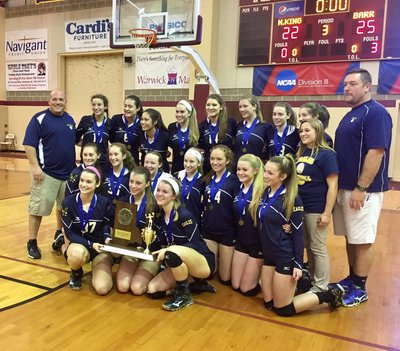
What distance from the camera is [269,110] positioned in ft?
26.9

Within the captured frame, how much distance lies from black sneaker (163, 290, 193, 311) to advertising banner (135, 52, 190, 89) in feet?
24.9

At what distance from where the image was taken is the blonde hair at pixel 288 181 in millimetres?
2865

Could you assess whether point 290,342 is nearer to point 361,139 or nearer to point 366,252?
point 366,252

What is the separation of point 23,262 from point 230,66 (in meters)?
7.01

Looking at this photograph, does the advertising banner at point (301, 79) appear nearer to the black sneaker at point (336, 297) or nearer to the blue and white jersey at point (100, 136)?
the blue and white jersey at point (100, 136)

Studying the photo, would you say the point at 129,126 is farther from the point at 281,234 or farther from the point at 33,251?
the point at 281,234

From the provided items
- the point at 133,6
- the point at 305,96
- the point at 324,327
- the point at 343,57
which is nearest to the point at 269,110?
the point at 305,96

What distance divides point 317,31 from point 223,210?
6177 mm

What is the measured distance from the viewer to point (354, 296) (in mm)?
3129

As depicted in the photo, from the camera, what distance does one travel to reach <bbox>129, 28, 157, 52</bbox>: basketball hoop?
5984 millimetres

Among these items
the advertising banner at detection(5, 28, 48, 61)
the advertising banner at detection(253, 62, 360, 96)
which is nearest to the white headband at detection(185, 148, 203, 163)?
the advertising banner at detection(253, 62, 360, 96)

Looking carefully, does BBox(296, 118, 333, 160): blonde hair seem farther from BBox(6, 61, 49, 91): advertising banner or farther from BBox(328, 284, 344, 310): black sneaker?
BBox(6, 61, 49, 91): advertising banner

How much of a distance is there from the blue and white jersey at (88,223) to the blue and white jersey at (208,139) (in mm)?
1133

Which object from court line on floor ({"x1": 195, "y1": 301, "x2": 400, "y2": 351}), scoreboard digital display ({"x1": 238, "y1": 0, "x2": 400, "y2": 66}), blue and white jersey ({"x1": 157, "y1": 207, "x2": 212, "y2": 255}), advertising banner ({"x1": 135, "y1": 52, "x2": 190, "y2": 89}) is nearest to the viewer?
court line on floor ({"x1": 195, "y1": 301, "x2": 400, "y2": 351})
